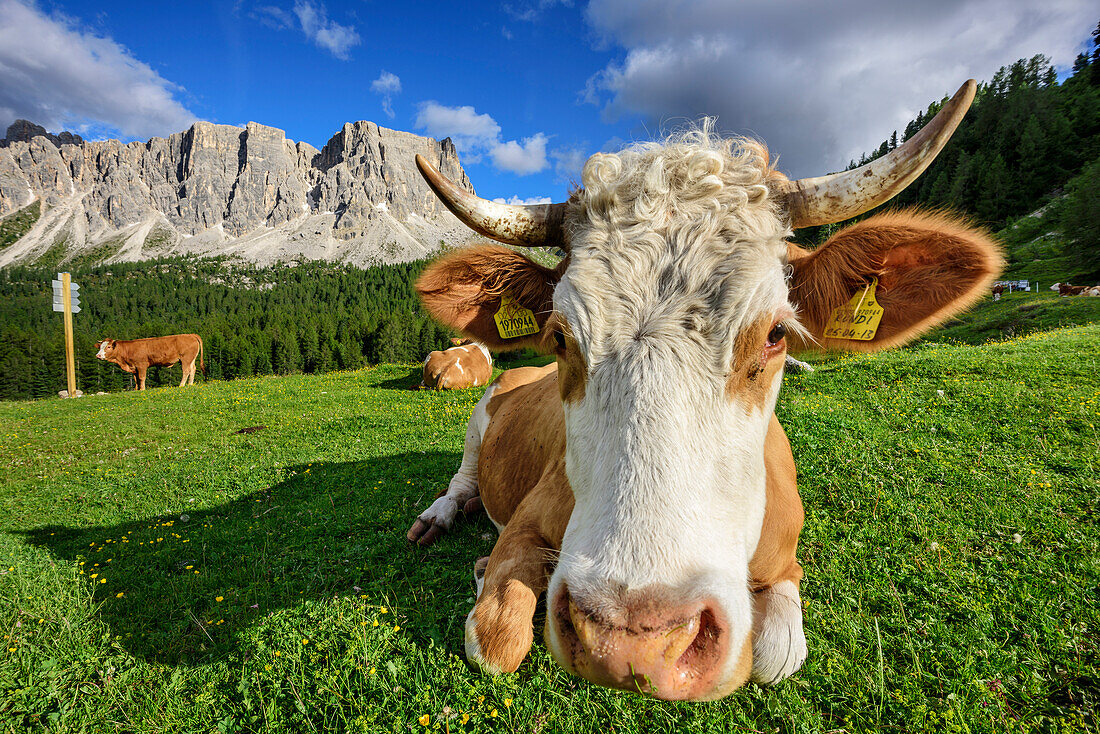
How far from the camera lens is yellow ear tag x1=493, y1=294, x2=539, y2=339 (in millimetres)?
2973

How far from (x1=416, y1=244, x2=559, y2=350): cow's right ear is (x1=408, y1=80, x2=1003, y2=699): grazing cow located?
0.01 meters

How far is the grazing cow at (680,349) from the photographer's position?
1.48 m

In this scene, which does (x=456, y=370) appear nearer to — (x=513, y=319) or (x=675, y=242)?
(x=513, y=319)

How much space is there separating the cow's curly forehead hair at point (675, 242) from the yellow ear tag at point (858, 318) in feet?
1.80

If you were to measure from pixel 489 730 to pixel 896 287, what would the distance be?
3.22 meters

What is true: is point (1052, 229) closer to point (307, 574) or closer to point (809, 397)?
point (809, 397)

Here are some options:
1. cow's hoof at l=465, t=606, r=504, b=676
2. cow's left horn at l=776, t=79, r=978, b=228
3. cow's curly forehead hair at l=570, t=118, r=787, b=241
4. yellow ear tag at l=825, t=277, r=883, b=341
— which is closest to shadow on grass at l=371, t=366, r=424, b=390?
cow's hoof at l=465, t=606, r=504, b=676

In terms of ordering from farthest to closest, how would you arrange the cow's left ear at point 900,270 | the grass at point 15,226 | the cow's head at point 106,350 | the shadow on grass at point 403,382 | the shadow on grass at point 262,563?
the grass at point 15,226, the cow's head at point 106,350, the shadow on grass at point 403,382, the shadow on grass at point 262,563, the cow's left ear at point 900,270

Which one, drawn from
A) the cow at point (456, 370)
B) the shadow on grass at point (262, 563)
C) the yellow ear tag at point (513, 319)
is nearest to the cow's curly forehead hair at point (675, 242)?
the yellow ear tag at point (513, 319)

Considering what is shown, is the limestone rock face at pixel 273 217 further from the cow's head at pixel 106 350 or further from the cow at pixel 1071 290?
the cow at pixel 1071 290

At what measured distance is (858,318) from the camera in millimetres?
2527

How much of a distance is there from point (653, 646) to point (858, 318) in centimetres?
211

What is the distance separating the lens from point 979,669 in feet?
8.32

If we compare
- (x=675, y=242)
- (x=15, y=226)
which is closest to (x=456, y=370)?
→ (x=675, y=242)
